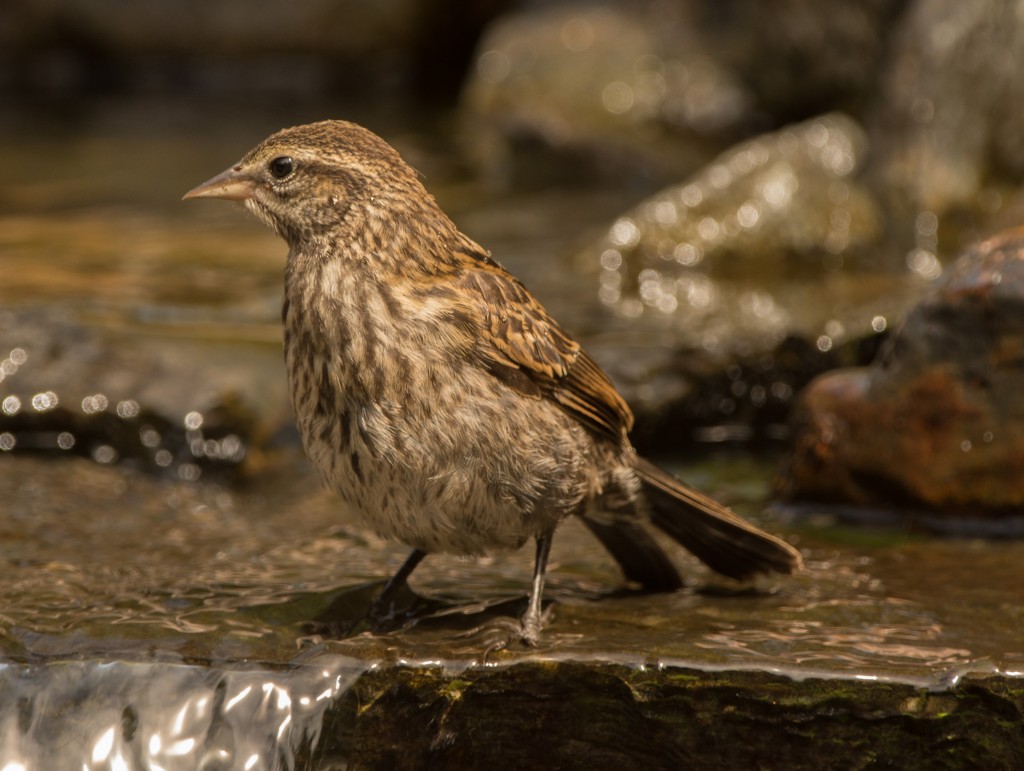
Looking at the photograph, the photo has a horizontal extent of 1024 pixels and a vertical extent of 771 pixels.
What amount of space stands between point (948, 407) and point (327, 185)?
2.67 m

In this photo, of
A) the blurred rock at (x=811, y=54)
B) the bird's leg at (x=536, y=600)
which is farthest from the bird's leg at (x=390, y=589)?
the blurred rock at (x=811, y=54)

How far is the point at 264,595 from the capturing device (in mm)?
4750

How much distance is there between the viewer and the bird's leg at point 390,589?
15.1 ft

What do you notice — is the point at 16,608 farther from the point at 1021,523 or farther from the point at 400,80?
the point at 400,80

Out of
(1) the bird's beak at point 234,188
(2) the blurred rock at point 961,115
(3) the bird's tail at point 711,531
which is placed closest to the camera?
(1) the bird's beak at point 234,188

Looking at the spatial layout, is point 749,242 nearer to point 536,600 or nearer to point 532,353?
point 532,353

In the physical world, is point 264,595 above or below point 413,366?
below

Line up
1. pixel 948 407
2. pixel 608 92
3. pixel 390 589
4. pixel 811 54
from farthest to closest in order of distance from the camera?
pixel 608 92
pixel 811 54
pixel 948 407
pixel 390 589

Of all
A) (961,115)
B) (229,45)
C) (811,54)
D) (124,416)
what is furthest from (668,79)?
(124,416)

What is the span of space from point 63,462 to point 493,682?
3.25 m

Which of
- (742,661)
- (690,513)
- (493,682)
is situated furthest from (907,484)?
(493,682)

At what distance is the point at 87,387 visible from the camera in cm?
677

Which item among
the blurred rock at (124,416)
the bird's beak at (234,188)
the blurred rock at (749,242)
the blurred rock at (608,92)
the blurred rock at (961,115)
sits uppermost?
the blurred rock at (608,92)

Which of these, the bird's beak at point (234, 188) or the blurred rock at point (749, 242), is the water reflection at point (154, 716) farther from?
the blurred rock at point (749, 242)
